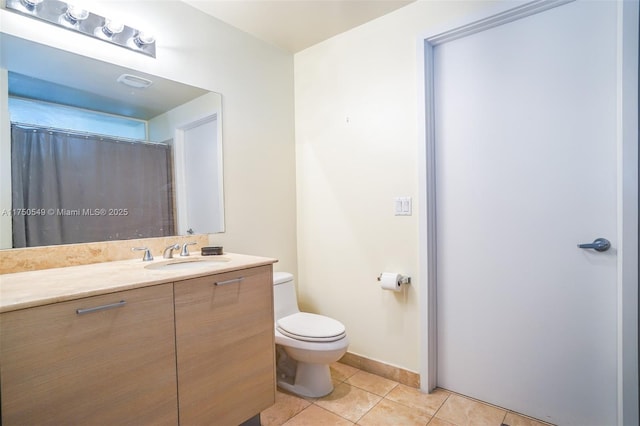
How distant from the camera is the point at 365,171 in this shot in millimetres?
2162

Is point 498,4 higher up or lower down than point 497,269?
higher up

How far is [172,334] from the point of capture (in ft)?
4.02

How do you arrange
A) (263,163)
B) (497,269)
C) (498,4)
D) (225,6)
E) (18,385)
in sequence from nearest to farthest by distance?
(18,385)
(498,4)
(497,269)
(225,6)
(263,163)

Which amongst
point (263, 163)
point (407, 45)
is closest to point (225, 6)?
point (263, 163)

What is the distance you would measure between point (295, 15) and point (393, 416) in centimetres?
241

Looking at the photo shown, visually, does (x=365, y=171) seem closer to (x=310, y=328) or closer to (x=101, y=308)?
(x=310, y=328)

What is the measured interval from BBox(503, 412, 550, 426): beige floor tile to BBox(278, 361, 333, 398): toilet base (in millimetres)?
956

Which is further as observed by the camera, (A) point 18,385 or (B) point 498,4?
(B) point 498,4

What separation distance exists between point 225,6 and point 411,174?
4.92ft

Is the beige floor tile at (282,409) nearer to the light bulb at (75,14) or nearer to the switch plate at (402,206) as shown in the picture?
the switch plate at (402,206)

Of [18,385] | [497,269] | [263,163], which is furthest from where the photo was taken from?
[263,163]

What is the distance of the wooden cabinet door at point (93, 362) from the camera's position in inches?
35.6

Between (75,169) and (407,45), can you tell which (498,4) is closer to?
(407,45)

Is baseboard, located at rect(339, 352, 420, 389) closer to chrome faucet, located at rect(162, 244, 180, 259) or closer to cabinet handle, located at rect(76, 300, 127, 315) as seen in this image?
chrome faucet, located at rect(162, 244, 180, 259)
